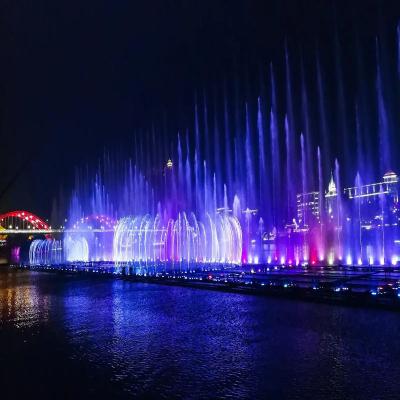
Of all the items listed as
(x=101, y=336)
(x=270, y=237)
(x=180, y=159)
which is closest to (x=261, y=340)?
(x=101, y=336)

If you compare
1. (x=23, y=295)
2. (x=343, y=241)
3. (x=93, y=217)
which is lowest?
(x=23, y=295)

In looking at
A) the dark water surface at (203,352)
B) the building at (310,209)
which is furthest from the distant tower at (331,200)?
the dark water surface at (203,352)

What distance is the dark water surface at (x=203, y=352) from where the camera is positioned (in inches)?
243

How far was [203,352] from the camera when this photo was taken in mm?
8102

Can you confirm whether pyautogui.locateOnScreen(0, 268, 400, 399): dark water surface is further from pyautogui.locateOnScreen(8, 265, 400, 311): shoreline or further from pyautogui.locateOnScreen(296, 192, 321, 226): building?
pyautogui.locateOnScreen(296, 192, 321, 226): building

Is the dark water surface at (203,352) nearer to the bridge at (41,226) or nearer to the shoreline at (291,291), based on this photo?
the shoreline at (291,291)

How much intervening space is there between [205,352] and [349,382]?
281 cm

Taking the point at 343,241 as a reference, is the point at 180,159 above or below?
above

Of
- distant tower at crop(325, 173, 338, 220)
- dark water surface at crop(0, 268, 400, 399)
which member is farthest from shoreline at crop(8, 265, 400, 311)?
distant tower at crop(325, 173, 338, 220)

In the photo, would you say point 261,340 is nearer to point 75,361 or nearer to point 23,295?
point 75,361

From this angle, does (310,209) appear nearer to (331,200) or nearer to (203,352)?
(331,200)

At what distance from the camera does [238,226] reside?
1451 inches

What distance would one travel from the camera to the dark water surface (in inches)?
243

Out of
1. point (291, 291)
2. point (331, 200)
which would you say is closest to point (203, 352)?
point (291, 291)
